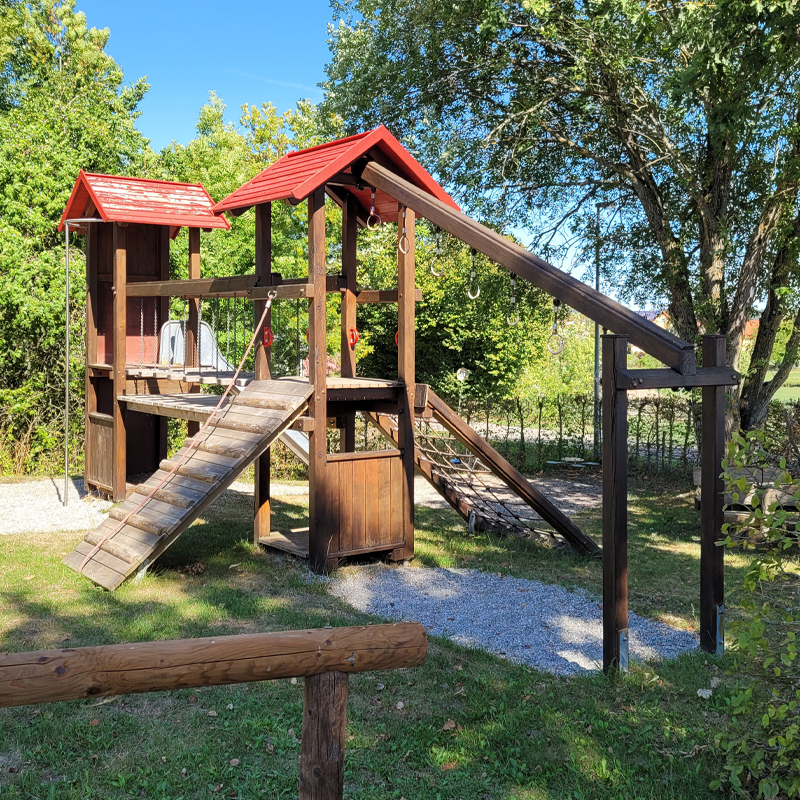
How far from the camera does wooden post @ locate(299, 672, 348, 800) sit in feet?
8.63

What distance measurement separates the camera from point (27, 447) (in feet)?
43.3

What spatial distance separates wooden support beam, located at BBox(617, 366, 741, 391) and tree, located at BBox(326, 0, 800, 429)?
4.56 m

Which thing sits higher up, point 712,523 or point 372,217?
point 372,217

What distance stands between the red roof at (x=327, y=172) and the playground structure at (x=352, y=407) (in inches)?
0.8

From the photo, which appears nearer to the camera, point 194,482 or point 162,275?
point 194,482

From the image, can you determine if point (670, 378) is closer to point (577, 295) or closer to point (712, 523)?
point (577, 295)

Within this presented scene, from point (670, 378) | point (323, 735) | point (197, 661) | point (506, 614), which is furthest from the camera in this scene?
point (506, 614)

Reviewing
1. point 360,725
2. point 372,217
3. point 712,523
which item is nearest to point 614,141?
point 372,217

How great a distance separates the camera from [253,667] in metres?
2.47

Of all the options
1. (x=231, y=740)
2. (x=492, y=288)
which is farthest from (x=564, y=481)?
(x=231, y=740)

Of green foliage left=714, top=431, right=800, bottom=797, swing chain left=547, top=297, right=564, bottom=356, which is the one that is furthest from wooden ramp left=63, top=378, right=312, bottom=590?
green foliage left=714, top=431, right=800, bottom=797

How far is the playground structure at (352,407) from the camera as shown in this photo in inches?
203

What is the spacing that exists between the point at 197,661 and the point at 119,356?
871 centimetres

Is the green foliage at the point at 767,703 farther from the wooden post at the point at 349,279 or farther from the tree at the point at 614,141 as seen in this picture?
the tree at the point at 614,141
